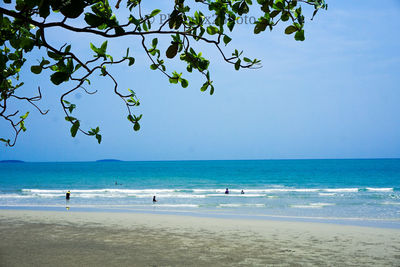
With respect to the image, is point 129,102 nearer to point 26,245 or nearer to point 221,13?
point 221,13

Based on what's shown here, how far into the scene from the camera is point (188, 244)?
9352 mm

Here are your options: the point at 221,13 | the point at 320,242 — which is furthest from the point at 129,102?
the point at 320,242

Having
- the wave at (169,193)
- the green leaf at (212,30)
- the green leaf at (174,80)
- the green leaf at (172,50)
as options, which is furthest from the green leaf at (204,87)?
the wave at (169,193)

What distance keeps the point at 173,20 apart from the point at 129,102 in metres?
0.72

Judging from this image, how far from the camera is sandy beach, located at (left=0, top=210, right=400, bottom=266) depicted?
7555 mm

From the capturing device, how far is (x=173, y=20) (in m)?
2.44

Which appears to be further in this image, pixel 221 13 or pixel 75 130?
pixel 221 13

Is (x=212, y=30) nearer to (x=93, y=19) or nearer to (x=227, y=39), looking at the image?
(x=227, y=39)

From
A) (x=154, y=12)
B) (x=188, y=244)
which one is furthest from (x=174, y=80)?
(x=188, y=244)

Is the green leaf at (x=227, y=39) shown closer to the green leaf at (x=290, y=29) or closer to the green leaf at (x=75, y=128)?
the green leaf at (x=290, y=29)

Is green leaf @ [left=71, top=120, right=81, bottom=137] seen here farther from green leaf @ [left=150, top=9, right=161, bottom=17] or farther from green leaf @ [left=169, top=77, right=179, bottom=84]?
green leaf @ [left=169, top=77, right=179, bottom=84]

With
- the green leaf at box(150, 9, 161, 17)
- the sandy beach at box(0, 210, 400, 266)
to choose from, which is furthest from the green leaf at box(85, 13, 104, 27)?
the sandy beach at box(0, 210, 400, 266)

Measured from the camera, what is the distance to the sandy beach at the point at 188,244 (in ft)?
24.8

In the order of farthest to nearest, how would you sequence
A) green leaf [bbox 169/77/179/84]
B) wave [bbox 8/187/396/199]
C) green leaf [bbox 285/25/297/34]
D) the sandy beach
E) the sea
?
1. wave [bbox 8/187/396/199]
2. the sea
3. the sandy beach
4. green leaf [bbox 169/77/179/84]
5. green leaf [bbox 285/25/297/34]
